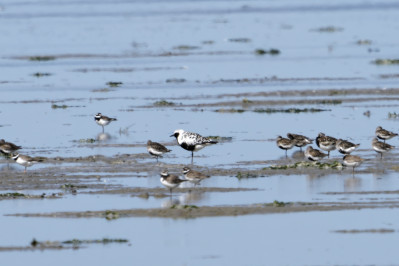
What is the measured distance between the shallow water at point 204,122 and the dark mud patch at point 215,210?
29cm

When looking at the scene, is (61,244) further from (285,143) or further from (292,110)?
(292,110)

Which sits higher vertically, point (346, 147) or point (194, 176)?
point (346, 147)

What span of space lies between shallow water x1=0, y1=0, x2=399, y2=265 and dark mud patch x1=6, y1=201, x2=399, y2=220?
0.29 m

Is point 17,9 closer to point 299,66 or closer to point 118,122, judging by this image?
point 299,66

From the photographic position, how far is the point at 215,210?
18.8 meters

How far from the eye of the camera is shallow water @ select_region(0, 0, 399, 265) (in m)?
16.7

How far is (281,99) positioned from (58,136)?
9720 mm

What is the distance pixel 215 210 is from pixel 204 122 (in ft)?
42.3

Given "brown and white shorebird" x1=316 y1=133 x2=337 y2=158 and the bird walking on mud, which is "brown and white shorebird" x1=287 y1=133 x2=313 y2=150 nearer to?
"brown and white shorebird" x1=316 y1=133 x2=337 y2=158

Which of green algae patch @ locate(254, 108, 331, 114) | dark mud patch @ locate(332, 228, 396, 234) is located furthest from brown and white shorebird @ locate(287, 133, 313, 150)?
dark mud patch @ locate(332, 228, 396, 234)

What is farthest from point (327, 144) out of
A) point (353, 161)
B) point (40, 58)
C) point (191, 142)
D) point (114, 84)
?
point (40, 58)

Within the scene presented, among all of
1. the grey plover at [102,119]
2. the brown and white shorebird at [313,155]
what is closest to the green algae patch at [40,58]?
the grey plover at [102,119]

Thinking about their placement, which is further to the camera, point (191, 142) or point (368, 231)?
point (191, 142)

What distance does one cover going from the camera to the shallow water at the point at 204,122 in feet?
54.9
